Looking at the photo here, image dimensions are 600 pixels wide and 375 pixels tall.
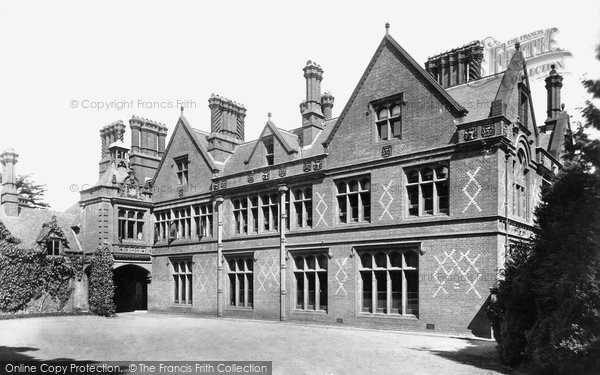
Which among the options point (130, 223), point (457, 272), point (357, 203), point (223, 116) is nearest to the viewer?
point (457, 272)

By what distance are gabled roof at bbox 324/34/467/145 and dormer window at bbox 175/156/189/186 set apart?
40.6 ft

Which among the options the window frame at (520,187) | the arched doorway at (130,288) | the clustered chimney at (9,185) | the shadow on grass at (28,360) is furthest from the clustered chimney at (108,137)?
the window frame at (520,187)

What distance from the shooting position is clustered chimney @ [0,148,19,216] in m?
32.0

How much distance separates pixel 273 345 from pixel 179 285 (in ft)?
57.4

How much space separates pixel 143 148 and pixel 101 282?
36.4 feet

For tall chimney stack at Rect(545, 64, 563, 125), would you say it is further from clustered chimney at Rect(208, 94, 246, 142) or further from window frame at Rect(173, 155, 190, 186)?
window frame at Rect(173, 155, 190, 186)

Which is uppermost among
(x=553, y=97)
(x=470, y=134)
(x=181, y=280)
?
(x=553, y=97)

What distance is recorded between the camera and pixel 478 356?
13836 mm

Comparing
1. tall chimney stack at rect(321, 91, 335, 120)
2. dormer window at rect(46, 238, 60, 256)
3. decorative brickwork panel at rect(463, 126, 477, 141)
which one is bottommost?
dormer window at rect(46, 238, 60, 256)

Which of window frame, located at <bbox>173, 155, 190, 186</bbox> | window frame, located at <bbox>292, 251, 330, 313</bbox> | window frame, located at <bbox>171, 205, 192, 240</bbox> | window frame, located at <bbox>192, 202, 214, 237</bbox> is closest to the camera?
window frame, located at <bbox>292, 251, 330, 313</bbox>

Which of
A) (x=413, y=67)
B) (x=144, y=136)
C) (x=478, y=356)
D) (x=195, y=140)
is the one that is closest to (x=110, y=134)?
(x=144, y=136)

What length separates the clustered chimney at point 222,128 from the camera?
32.5 metres

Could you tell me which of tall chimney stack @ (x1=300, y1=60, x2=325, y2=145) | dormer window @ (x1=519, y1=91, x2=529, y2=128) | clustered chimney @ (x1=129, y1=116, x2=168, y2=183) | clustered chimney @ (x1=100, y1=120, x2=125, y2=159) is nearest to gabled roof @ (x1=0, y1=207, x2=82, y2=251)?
clustered chimney @ (x1=129, y1=116, x2=168, y2=183)

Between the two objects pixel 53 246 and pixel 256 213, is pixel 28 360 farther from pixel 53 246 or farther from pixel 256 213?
pixel 53 246
